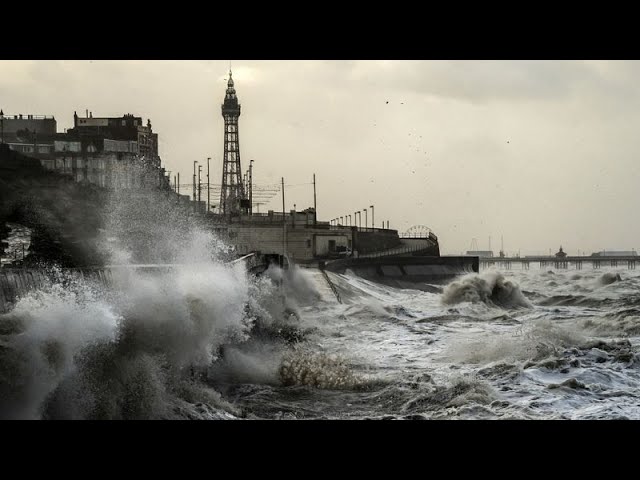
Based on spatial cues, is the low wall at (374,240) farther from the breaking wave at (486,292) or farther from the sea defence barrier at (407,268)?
the breaking wave at (486,292)

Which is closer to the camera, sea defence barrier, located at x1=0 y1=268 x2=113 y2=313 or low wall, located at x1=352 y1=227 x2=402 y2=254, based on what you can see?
sea defence barrier, located at x1=0 y1=268 x2=113 y2=313

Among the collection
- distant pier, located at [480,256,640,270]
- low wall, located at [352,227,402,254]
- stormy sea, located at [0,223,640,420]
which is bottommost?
stormy sea, located at [0,223,640,420]

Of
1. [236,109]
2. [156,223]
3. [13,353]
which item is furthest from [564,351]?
[236,109]

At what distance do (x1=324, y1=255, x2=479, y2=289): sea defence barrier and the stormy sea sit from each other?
19.8 m

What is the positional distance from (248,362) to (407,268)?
111 ft

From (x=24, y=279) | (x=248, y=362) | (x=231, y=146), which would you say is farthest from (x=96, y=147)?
(x=24, y=279)

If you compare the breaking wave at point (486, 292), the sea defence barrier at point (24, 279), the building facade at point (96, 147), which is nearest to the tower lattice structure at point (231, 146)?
the building facade at point (96, 147)

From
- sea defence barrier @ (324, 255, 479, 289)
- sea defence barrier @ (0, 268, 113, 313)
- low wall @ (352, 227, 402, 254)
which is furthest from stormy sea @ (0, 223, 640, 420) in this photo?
low wall @ (352, 227, 402, 254)

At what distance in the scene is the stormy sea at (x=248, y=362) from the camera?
6758mm

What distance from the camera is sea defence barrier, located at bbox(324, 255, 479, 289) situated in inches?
1583

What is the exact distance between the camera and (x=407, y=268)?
151ft

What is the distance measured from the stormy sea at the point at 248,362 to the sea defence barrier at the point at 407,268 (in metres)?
19.8

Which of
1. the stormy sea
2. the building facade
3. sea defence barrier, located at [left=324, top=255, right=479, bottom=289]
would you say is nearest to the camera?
the stormy sea

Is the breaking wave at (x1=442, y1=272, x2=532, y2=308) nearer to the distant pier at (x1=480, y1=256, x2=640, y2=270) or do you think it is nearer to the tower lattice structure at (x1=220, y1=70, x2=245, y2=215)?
the tower lattice structure at (x1=220, y1=70, x2=245, y2=215)
